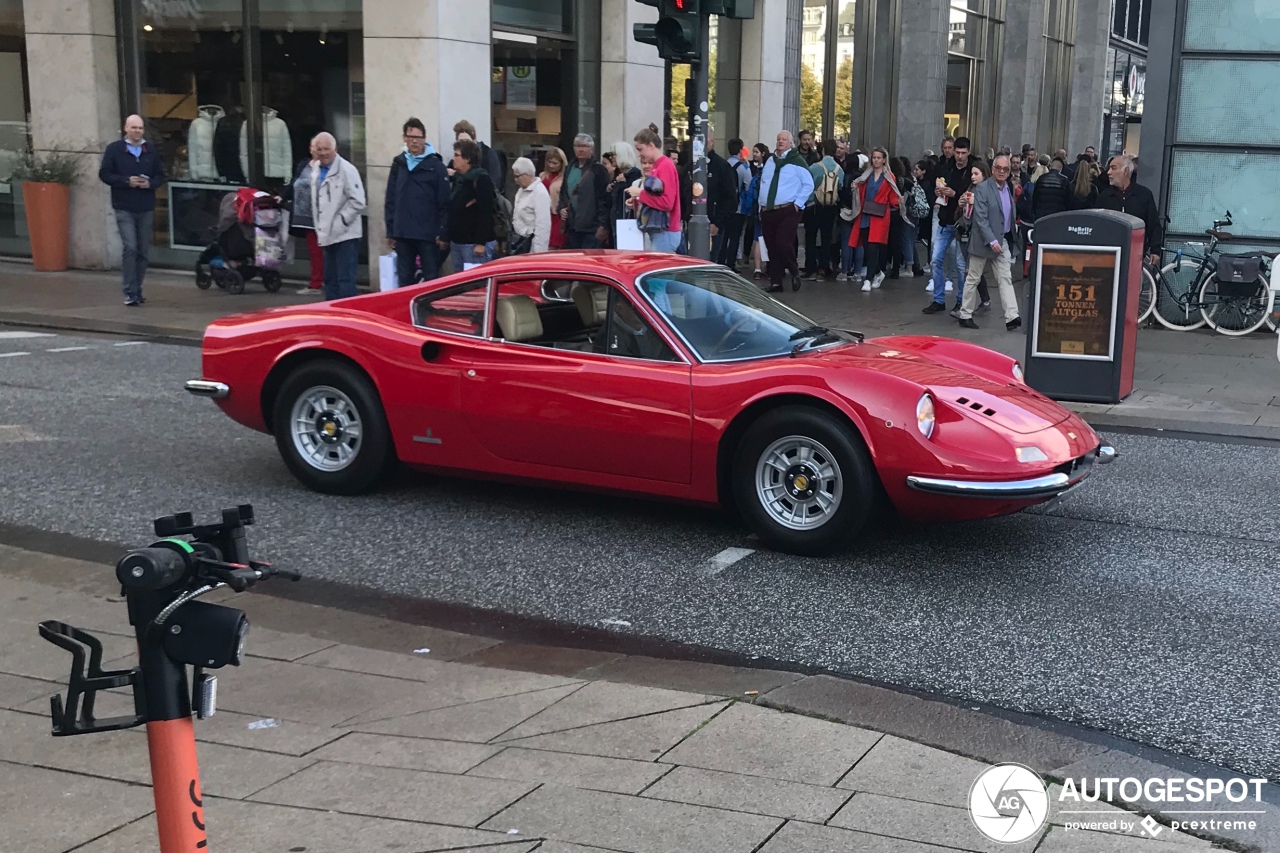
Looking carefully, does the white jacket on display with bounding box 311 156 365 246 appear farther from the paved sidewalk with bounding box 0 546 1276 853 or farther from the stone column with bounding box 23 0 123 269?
the paved sidewalk with bounding box 0 546 1276 853

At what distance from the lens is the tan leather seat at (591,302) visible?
7176 mm

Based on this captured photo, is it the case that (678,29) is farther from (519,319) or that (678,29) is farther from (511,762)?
(511,762)

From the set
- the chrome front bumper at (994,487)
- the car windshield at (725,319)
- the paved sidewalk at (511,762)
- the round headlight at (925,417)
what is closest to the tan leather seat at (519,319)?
the car windshield at (725,319)

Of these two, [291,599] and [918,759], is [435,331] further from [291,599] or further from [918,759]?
[918,759]

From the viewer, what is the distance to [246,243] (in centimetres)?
1658

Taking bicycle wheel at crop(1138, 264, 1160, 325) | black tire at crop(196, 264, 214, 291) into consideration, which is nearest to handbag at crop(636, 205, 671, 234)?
bicycle wheel at crop(1138, 264, 1160, 325)

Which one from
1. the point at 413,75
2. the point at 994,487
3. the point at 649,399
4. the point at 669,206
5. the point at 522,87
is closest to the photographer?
the point at 994,487

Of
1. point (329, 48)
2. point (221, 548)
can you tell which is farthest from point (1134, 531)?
point (329, 48)

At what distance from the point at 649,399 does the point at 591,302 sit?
0.73m

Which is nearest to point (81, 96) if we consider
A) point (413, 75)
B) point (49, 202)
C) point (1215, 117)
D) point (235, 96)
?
point (49, 202)

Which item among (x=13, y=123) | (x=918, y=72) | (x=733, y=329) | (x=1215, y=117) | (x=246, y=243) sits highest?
(x=918, y=72)

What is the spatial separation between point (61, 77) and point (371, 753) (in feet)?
55.2

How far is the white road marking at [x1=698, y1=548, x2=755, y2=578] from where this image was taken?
6453mm

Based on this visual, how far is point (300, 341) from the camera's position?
769cm
